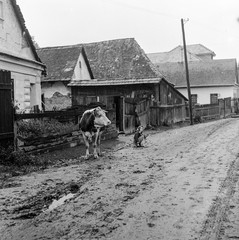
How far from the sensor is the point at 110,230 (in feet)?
16.5

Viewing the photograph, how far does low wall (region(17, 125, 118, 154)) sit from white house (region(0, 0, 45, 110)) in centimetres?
496

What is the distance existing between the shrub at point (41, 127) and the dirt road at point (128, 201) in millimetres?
2182

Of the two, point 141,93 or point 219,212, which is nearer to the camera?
point 219,212

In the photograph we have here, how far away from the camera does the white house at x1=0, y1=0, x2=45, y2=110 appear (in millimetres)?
17153

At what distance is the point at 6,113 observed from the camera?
11.0 m

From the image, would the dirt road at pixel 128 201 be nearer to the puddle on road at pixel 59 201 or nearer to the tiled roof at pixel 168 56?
the puddle on road at pixel 59 201

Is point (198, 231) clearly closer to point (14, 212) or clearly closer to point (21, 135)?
point (14, 212)

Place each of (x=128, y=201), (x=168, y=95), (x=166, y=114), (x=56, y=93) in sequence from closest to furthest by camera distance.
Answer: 1. (x=128, y=201)
2. (x=56, y=93)
3. (x=166, y=114)
4. (x=168, y=95)

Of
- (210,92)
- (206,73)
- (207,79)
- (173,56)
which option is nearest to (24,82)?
(210,92)

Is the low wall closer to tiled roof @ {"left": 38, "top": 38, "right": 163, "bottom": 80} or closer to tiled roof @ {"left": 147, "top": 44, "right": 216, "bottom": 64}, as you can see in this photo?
tiled roof @ {"left": 38, "top": 38, "right": 163, "bottom": 80}

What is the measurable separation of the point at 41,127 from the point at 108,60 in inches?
788

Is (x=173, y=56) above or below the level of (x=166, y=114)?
above

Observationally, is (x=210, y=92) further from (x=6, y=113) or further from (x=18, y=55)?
(x=6, y=113)

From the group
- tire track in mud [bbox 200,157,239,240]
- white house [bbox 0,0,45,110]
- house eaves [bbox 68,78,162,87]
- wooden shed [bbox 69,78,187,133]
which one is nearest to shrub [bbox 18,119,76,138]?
white house [bbox 0,0,45,110]
